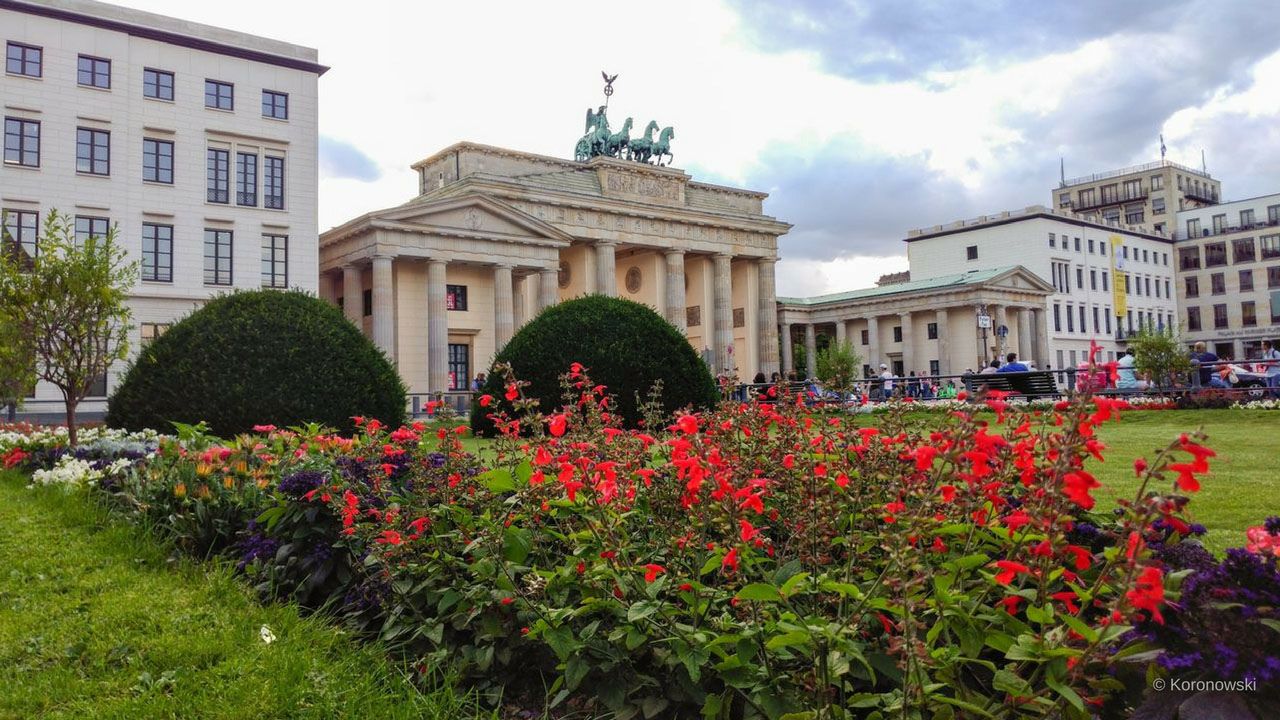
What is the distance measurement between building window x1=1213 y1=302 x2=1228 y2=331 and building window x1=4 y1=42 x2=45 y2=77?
102367mm

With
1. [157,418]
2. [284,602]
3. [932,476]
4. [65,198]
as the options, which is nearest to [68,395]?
[157,418]

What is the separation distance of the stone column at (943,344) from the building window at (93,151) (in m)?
55.4

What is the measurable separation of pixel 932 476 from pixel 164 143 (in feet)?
136

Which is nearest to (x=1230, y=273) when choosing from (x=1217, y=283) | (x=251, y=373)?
(x=1217, y=283)

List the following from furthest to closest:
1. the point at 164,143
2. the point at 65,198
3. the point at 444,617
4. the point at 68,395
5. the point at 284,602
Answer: the point at 164,143 < the point at 65,198 < the point at 68,395 < the point at 284,602 < the point at 444,617

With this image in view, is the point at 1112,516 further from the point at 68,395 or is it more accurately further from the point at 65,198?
the point at 65,198

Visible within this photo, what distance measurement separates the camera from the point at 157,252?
3691 centimetres

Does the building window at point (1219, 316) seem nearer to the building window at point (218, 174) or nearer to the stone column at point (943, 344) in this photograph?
the stone column at point (943, 344)

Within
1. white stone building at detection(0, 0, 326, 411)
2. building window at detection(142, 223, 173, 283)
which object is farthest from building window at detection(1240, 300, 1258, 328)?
building window at detection(142, 223, 173, 283)

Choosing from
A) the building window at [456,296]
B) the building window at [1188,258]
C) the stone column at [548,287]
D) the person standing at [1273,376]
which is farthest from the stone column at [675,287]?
the building window at [1188,258]

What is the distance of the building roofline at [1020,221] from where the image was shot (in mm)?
78312

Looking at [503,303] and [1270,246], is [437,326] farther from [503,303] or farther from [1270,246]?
[1270,246]

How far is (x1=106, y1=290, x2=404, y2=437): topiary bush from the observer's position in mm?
13656

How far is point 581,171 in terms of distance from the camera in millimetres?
55594
